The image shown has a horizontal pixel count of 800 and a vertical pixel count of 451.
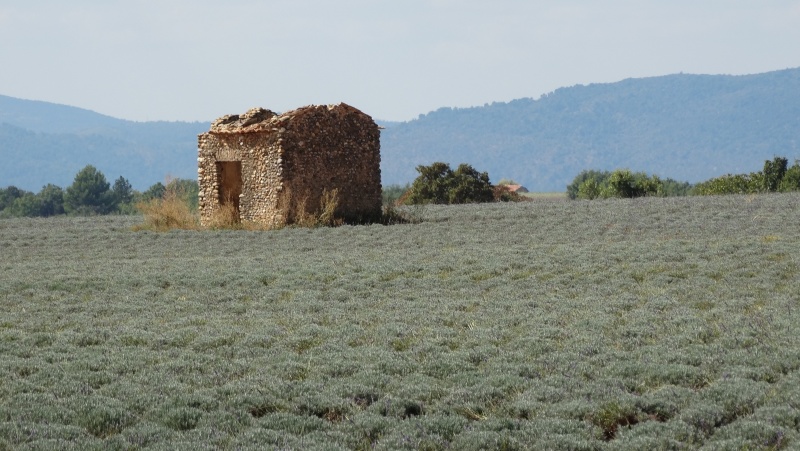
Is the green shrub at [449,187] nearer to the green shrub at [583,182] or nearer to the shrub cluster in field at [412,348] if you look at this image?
the green shrub at [583,182]

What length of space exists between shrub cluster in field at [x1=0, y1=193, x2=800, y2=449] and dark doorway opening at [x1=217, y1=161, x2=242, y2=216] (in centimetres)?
946

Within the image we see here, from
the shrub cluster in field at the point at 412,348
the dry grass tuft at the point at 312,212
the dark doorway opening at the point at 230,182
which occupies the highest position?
the dark doorway opening at the point at 230,182

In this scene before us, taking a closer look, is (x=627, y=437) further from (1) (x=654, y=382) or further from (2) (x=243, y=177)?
(2) (x=243, y=177)

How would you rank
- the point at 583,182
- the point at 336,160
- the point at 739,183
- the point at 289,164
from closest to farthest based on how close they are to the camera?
the point at 289,164 → the point at 336,160 → the point at 739,183 → the point at 583,182

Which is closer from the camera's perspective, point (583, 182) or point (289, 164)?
point (289, 164)

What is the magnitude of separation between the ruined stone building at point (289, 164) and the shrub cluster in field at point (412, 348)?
24.0 feet

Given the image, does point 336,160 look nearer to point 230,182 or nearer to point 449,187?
point 230,182

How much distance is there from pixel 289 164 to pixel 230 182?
151 inches

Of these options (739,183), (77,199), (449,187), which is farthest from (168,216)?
(77,199)

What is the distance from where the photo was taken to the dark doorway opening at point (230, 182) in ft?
108

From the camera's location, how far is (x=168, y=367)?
1096 cm

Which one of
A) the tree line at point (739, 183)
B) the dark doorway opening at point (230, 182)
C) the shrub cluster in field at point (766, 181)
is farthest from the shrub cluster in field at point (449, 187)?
the dark doorway opening at point (230, 182)

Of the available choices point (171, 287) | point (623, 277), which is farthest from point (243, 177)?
point (623, 277)

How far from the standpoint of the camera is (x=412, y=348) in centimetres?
1192
